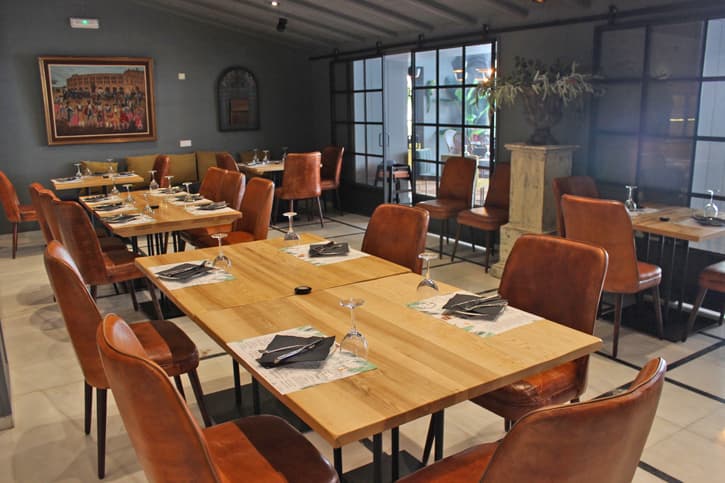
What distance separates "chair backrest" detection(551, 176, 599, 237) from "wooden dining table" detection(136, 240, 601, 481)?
2194 millimetres

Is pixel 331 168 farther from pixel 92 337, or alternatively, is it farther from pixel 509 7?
pixel 92 337

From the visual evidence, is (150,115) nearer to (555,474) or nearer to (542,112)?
(542,112)

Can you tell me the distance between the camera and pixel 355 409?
1.47 metres

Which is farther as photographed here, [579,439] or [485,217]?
[485,217]

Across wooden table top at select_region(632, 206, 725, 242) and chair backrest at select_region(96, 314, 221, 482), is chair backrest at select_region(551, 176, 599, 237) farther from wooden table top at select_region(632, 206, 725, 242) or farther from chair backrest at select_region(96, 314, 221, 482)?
chair backrest at select_region(96, 314, 221, 482)

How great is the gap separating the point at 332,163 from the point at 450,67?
2.44m

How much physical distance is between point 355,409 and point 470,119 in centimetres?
525

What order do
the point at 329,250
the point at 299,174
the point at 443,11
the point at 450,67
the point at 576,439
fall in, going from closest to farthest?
the point at 576,439 → the point at 329,250 → the point at 443,11 → the point at 450,67 → the point at 299,174

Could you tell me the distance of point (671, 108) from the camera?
15.0ft

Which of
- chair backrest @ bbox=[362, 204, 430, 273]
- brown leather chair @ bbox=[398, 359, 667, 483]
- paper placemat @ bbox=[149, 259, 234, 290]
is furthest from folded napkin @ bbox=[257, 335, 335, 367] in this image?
chair backrest @ bbox=[362, 204, 430, 273]

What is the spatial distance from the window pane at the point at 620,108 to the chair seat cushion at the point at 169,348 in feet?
12.3

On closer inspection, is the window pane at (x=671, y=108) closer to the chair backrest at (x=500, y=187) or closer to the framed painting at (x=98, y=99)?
the chair backrest at (x=500, y=187)

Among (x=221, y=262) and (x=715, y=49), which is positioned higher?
(x=715, y=49)

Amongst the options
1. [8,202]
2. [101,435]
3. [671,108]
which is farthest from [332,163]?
[101,435]
